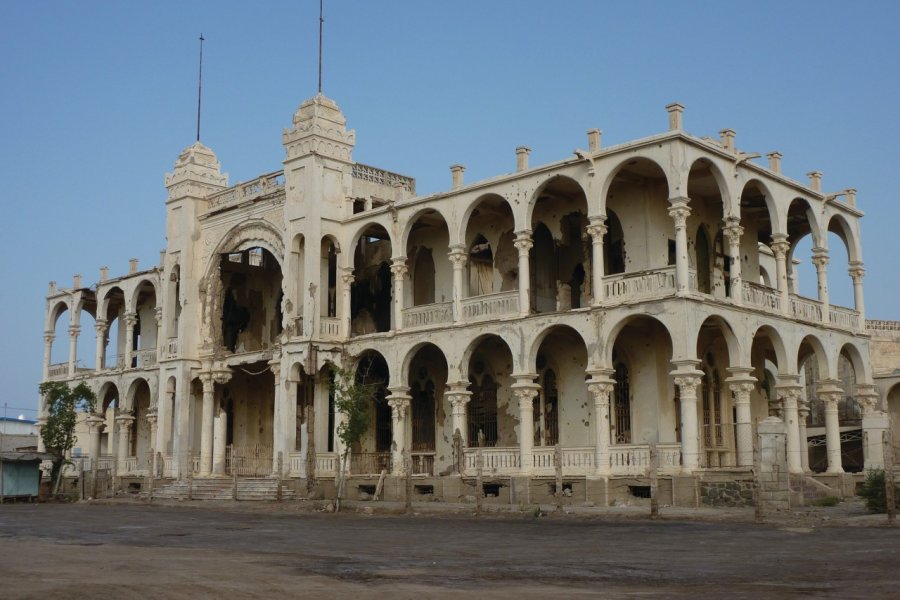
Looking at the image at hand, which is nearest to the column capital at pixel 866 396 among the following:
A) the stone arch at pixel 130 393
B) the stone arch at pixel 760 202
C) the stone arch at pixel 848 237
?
the stone arch at pixel 848 237

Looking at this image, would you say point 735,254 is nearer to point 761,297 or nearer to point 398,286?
point 761,297

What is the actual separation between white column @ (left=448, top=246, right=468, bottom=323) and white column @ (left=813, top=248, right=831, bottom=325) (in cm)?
1045

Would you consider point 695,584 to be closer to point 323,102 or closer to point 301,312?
point 301,312

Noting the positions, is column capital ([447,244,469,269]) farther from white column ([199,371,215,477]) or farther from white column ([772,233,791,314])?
white column ([199,371,215,477])

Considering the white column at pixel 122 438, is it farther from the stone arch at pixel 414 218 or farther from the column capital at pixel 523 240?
the column capital at pixel 523 240

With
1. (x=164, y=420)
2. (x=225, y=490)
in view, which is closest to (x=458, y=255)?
(x=225, y=490)

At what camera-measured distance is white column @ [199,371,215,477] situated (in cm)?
3659

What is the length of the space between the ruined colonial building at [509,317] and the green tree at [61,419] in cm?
242

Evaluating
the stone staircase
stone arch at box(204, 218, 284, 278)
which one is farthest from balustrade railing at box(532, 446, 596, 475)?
stone arch at box(204, 218, 284, 278)

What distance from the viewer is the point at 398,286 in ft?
105

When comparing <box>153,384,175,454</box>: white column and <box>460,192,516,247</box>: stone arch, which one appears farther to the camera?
<box>153,384,175,454</box>: white column

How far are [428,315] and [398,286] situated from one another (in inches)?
57.2

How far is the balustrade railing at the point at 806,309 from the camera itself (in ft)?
96.4

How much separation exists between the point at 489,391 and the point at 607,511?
936 centimetres
